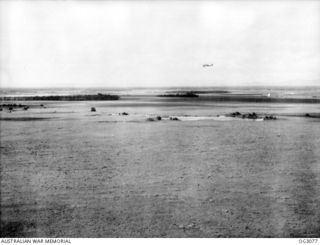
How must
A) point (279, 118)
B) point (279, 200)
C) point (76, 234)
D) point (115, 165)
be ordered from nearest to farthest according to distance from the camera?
point (76, 234) → point (279, 200) → point (115, 165) → point (279, 118)

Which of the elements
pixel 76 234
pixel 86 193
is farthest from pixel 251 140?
pixel 76 234

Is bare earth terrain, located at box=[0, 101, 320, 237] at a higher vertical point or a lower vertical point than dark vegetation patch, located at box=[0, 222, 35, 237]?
higher

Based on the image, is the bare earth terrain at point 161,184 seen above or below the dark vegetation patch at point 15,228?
above

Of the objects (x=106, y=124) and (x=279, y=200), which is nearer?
(x=279, y=200)

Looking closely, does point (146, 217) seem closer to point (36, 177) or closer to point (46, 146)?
point (36, 177)

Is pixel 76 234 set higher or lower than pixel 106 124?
lower

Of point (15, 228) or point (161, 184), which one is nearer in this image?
point (15, 228)

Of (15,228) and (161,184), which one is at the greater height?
(161,184)

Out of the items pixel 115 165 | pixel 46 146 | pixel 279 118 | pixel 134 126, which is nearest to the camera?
pixel 115 165
